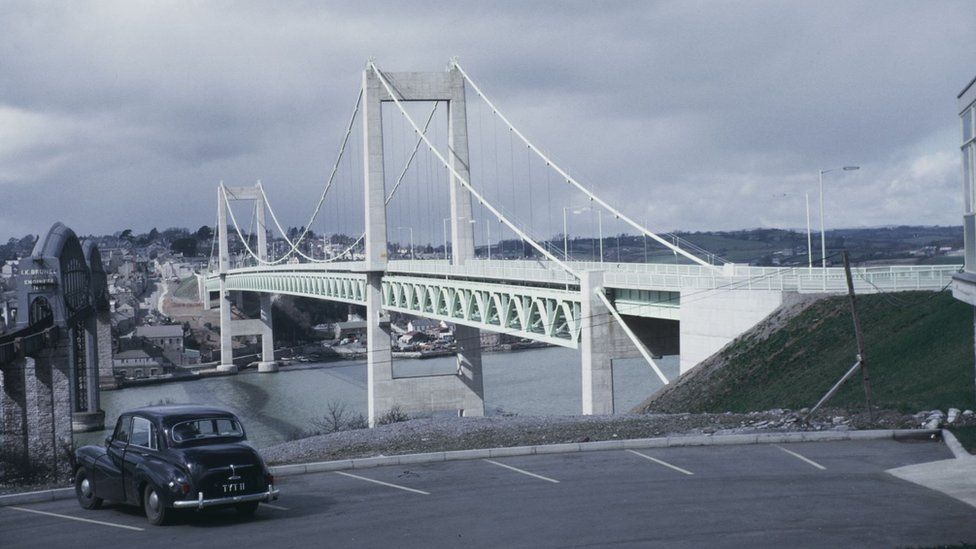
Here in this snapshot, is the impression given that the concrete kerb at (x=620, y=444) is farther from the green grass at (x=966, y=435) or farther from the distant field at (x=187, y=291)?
the distant field at (x=187, y=291)

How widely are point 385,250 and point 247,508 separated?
4141 centimetres

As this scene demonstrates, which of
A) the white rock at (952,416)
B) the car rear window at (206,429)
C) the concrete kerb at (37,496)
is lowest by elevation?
the concrete kerb at (37,496)

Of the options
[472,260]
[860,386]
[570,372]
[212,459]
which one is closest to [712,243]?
[570,372]

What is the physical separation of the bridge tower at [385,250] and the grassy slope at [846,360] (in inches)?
922

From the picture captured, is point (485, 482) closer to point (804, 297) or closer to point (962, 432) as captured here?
point (962, 432)

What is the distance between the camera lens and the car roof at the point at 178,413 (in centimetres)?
1317


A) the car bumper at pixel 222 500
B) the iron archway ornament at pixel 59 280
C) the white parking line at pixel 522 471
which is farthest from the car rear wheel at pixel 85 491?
the iron archway ornament at pixel 59 280

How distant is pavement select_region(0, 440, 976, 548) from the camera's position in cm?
1139

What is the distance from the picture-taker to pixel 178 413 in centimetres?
1329

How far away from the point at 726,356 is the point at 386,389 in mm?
26487

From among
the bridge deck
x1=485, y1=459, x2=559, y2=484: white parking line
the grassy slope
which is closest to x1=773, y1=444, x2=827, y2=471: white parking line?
the grassy slope

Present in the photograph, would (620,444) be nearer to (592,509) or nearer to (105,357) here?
(592,509)

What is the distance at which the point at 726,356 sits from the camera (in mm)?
27453

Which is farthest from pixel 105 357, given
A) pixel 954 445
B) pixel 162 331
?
pixel 954 445
